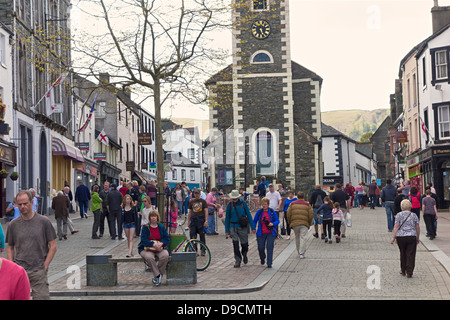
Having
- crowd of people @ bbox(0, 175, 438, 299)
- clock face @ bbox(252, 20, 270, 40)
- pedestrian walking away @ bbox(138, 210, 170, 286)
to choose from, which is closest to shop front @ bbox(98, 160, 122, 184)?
clock face @ bbox(252, 20, 270, 40)

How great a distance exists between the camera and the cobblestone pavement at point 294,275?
1208 centimetres

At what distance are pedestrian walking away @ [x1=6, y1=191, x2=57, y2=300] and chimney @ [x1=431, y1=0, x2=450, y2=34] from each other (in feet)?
124

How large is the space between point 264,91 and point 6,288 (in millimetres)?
47568

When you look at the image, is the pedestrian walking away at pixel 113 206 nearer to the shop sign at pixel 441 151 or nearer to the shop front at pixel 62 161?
the shop front at pixel 62 161

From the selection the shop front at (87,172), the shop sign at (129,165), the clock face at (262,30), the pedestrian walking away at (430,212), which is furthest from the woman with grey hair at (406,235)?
the shop sign at (129,165)

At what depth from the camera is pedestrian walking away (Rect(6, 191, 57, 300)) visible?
28.0 feet

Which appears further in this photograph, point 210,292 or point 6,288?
point 210,292

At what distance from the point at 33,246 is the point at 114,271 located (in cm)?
511

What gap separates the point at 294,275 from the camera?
571 inches

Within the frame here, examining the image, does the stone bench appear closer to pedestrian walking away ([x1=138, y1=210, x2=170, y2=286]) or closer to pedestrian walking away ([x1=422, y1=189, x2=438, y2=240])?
pedestrian walking away ([x1=138, y1=210, x2=170, y2=286])

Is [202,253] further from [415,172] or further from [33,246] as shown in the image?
[415,172]
